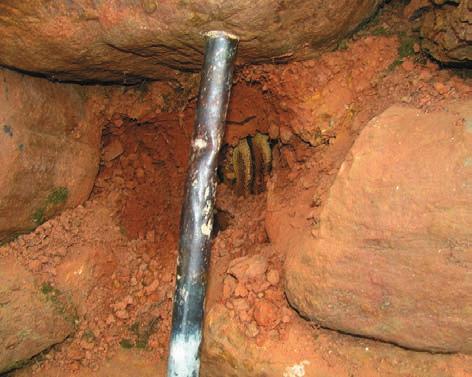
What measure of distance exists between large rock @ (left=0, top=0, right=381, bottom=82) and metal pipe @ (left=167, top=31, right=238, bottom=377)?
122 mm

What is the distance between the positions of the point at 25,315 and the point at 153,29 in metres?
1.50

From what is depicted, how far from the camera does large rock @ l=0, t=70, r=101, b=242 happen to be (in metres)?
2.33

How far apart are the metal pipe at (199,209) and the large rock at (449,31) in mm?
868

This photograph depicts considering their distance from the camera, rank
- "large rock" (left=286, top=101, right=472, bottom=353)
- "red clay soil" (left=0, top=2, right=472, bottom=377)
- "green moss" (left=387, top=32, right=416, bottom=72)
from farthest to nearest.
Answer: "green moss" (left=387, top=32, right=416, bottom=72) < "red clay soil" (left=0, top=2, right=472, bottom=377) < "large rock" (left=286, top=101, right=472, bottom=353)

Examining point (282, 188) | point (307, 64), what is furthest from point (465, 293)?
point (307, 64)

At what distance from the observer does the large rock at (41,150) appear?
2334 mm

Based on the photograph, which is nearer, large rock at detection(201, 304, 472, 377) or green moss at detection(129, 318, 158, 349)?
large rock at detection(201, 304, 472, 377)

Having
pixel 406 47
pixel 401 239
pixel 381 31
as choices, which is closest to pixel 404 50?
pixel 406 47

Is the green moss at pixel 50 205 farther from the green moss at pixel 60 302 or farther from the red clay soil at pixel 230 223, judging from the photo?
the green moss at pixel 60 302

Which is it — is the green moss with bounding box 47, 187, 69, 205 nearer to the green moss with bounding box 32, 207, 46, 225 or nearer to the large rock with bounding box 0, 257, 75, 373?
the green moss with bounding box 32, 207, 46, 225

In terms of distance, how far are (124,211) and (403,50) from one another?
1762 mm

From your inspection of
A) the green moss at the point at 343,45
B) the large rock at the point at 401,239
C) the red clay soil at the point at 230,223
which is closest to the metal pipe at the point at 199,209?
the red clay soil at the point at 230,223

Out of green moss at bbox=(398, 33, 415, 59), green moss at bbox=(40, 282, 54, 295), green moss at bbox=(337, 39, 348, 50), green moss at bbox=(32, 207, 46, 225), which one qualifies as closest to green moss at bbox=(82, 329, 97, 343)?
green moss at bbox=(40, 282, 54, 295)

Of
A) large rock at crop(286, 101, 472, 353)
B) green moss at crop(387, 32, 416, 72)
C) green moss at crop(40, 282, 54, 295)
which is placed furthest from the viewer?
green moss at crop(40, 282, 54, 295)
